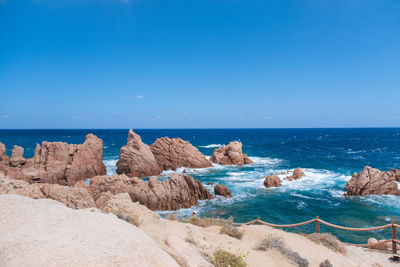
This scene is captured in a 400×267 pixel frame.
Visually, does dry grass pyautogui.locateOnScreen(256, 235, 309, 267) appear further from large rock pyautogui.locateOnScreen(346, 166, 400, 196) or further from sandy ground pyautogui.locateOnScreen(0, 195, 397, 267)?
large rock pyautogui.locateOnScreen(346, 166, 400, 196)

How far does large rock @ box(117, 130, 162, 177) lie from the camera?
34.7 m

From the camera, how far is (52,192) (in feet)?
41.3

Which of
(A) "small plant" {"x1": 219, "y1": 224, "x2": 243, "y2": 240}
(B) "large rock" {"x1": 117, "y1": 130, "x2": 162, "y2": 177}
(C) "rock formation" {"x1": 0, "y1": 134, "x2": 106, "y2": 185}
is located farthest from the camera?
(B) "large rock" {"x1": 117, "y1": 130, "x2": 162, "y2": 177}

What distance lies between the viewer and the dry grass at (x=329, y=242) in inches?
406

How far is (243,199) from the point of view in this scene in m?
24.1

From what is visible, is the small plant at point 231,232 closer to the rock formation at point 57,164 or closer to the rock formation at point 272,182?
the rock formation at point 272,182

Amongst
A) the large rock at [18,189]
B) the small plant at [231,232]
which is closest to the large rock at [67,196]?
the large rock at [18,189]

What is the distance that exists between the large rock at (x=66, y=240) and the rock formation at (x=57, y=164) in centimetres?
2659

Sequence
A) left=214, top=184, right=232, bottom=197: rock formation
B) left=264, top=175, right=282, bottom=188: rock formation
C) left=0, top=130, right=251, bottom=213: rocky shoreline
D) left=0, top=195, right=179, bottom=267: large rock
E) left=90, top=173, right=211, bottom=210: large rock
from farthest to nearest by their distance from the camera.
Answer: left=264, top=175, right=282, bottom=188: rock formation, left=214, top=184, right=232, bottom=197: rock formation, left=90, top=173, right=211, bottom=210: large rock, left=0, top=130, right=251, bottom=213: rocky shoreline, left=0, top=195, right=179, bottom=267: large rock

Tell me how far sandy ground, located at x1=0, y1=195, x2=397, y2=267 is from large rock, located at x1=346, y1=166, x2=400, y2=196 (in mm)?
17343

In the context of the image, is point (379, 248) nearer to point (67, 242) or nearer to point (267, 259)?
point (267, 259)

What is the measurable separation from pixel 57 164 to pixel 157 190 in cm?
1780

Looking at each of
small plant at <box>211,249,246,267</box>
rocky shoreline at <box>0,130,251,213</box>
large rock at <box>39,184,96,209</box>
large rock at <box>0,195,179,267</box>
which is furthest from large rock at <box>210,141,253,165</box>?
large rock at <box>0,195,179,267</box>

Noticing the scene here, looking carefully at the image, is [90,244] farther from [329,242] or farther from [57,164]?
[57,164]
